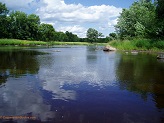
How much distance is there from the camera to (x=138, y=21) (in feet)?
220

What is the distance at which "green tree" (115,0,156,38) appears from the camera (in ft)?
195

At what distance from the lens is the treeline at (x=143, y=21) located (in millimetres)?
55250

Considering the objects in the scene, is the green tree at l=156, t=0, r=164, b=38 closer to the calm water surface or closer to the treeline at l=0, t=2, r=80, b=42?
the calm water surface

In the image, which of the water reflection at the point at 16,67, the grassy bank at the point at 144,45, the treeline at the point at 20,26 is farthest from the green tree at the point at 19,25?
the water reflection at the point at 16,67

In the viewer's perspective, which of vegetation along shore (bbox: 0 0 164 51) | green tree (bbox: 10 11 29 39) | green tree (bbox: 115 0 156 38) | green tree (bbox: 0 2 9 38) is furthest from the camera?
green tree (bbox: 10 11 29 39)

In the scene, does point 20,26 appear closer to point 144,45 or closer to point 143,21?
point 143,21

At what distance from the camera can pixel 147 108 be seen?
10.2 m

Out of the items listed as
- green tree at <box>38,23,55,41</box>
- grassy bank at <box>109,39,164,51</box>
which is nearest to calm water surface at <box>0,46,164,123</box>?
grassy bank at <box>109,39,164,51</box>

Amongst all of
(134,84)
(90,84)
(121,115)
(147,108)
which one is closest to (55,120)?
(121,115)

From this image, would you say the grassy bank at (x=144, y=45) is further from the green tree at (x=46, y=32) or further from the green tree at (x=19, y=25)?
the green tree at (x=46, y=32)

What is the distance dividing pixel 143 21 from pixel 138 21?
4.36m

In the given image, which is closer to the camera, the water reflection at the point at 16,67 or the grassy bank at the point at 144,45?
the water reflection at the point at 16,67

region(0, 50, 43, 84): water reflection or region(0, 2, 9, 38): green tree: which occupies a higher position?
region(0, 2, 9, 38): green tree

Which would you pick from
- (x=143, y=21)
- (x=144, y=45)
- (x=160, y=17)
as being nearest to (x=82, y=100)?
(x=144, y=45)
